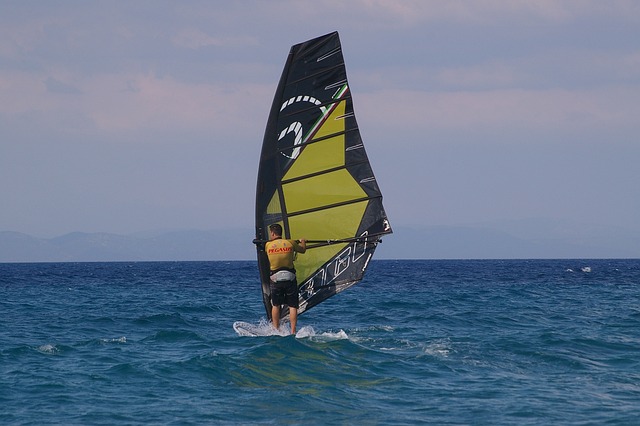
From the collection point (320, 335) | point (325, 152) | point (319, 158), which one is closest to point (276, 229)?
point (319, 158)

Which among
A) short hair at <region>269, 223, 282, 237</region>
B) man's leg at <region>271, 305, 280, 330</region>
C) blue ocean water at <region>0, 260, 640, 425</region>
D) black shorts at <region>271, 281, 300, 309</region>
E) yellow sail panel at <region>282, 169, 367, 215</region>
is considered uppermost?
yellow sail panel at <region>282, 169, 367, 215</region>

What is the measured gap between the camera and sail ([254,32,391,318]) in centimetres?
1269

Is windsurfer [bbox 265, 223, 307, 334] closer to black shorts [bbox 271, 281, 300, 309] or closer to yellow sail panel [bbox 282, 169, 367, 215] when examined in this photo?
black shorts [bbox 271, 281, 300, 309]

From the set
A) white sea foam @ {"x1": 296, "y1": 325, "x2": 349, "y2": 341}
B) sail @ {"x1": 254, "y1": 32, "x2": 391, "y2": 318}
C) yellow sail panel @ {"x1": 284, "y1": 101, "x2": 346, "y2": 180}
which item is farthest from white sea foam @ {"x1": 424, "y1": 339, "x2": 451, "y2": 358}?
yellow sail panel @ {"x1": 284, "y1": 101, "x2": 346, "y2": 180}

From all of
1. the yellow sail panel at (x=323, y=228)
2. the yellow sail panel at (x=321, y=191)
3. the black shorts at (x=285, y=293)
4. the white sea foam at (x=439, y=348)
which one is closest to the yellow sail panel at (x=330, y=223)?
the yellow sail panel at (x=323, y=228)

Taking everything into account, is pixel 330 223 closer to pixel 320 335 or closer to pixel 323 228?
pixel 323 228

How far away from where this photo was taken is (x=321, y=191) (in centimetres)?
1302

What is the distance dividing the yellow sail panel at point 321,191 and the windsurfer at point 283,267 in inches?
19.7

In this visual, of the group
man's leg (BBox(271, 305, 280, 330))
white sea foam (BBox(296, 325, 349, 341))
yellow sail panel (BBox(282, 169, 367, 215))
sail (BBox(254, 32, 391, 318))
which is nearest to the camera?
sail (BBox(254, 32, 391, 318))

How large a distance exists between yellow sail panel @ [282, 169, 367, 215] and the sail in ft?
0.05

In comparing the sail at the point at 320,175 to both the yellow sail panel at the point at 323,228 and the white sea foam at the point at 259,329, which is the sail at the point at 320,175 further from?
the white sea foam at the point at 259,329

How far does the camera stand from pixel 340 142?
12742 millimetres

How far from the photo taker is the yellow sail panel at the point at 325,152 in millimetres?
12703

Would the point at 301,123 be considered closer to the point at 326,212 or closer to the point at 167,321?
the point at 326,212
